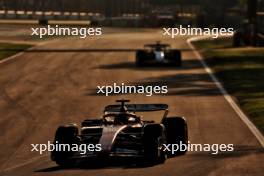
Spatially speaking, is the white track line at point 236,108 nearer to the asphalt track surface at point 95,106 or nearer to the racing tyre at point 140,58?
the asphalt track surface at point 95,106

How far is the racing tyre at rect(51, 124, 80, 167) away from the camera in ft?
62.4

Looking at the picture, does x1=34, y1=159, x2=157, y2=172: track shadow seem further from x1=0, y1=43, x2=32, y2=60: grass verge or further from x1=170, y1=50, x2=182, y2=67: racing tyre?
x1=0, y1=43, x2=32, y2=60: grass verge

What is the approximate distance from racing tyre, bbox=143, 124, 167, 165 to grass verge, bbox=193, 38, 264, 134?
20.8 feet

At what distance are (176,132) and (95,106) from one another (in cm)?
1081

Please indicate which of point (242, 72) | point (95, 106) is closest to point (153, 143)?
point (95, 106)

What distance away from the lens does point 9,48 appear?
6862cm

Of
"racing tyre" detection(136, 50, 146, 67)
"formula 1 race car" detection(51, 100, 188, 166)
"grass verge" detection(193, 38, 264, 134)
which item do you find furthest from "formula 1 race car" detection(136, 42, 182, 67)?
"formula 1 race car" detection(51, 100, 188, 166)

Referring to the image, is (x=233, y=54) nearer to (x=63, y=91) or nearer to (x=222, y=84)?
(x=222, y=84)

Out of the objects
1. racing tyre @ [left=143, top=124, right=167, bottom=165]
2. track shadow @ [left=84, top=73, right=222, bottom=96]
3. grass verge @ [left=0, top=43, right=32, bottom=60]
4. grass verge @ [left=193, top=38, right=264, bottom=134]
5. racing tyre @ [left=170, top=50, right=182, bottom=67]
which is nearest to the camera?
racing tyre @ [left=143, top=124, right=167, bottom=165]

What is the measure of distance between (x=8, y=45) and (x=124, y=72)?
90.3 feet

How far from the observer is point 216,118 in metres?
28.3

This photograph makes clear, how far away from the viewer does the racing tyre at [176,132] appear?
68.8 ft

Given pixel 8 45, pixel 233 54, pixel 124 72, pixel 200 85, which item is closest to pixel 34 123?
pixel 200 85

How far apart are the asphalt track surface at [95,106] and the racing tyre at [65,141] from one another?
0.21 meters
